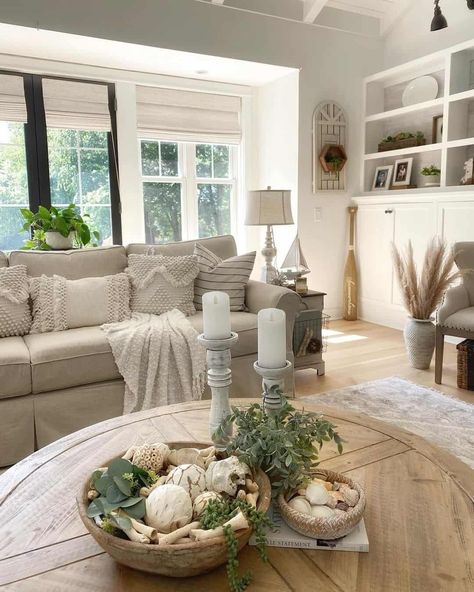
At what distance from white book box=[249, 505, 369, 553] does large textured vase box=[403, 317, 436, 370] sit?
258cm

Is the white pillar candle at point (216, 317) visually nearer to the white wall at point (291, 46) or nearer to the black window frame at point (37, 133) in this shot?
the white wall at point (291, 46)

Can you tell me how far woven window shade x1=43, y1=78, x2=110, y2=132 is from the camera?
13.3 feet

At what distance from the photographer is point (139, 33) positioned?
3.73 meters

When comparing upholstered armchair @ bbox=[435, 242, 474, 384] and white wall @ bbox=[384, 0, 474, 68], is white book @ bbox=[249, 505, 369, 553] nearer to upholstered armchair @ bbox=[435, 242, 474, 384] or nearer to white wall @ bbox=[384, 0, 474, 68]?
upholstered armchair @ bbox=[435, 242, 474, 384]

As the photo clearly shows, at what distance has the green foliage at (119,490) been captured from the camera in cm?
85

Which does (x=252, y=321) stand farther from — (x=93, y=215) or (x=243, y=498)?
(x=93, y=215)

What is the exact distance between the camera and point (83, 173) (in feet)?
14.2

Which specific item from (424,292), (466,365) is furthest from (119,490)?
(424,292)

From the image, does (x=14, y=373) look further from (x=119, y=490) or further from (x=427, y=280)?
(x=427, y=280)

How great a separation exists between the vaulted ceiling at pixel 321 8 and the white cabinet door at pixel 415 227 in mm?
1802

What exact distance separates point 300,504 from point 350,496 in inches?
4.1

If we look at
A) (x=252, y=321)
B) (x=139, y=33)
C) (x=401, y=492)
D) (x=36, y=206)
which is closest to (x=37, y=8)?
(x=139, y=33)

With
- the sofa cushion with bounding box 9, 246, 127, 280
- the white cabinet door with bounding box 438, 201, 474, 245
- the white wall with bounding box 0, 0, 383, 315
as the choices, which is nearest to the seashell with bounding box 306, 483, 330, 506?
the sofa cushion with bounding box 9, 246, 127, 280

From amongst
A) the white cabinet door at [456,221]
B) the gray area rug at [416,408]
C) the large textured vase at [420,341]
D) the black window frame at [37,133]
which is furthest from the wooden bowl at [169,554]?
the black window frame at [37,133]
